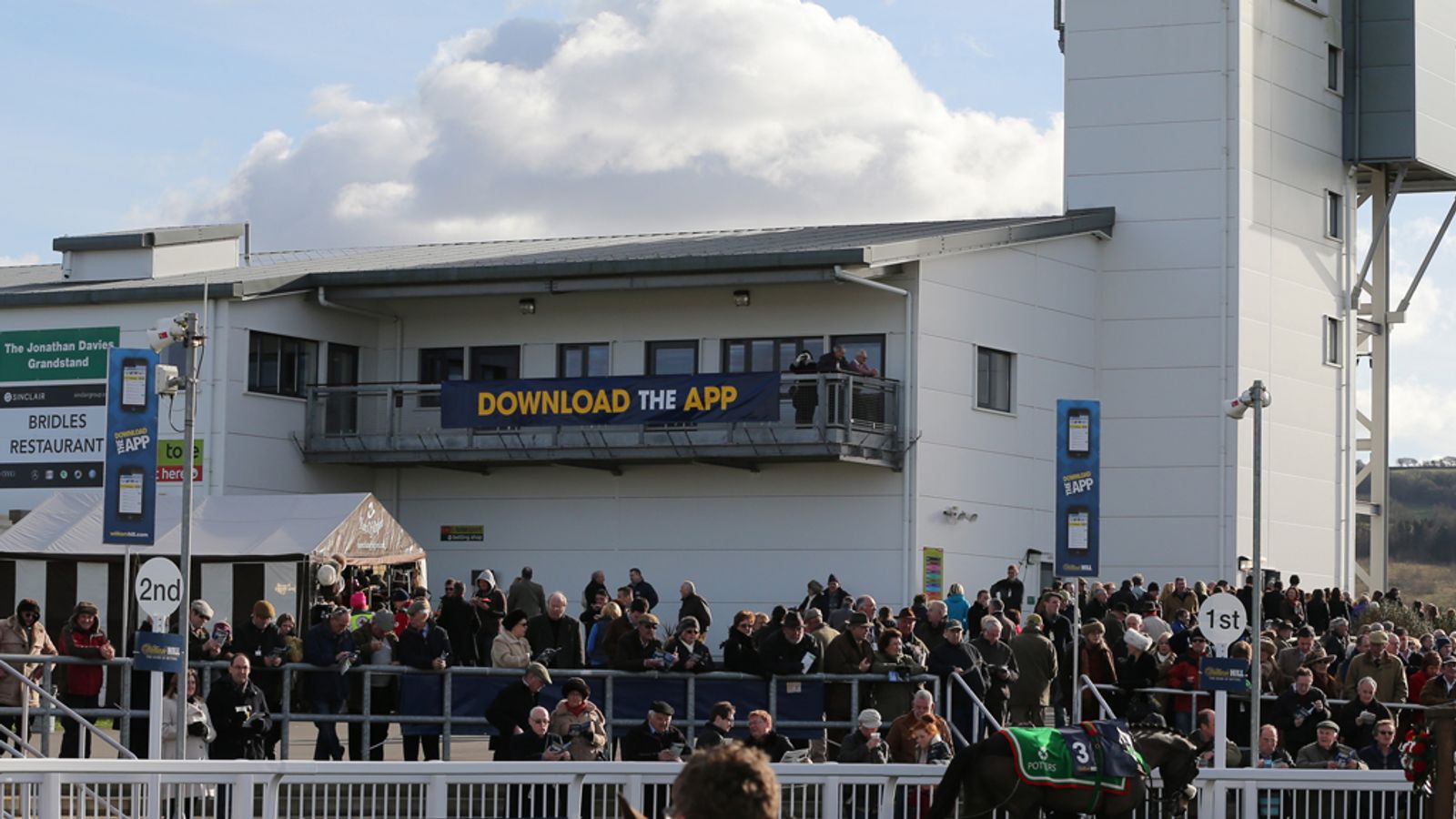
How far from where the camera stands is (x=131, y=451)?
1764cm

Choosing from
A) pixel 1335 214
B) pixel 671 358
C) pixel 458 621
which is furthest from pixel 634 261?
pixel 1335 214

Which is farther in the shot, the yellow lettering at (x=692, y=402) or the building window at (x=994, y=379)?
the building window at (x=994, y=379)

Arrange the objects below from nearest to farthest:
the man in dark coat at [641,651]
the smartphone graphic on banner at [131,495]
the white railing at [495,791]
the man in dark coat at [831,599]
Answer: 1. the white railing at [495,791]
2. the smartphone graphic on banner at [131,495]
3. the man in dark coat at [641,651]
4. the man in dark coat at [831,599]

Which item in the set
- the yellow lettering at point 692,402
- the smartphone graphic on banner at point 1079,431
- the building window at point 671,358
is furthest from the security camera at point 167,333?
the building window at point 671,358

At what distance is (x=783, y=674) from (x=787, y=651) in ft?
0.67

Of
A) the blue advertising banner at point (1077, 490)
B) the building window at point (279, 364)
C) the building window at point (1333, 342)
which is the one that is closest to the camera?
the blue advertising banner at point (1077, 490)

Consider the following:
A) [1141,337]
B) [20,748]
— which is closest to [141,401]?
[20,748]

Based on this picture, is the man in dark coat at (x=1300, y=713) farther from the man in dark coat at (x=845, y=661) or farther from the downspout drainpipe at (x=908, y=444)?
the downspout drainpipe at (x=908, y=444)

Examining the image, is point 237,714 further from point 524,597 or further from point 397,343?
point 397,343

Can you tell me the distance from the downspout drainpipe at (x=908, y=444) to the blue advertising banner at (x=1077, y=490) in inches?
476

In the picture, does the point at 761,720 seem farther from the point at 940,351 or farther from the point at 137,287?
the point at 137,287

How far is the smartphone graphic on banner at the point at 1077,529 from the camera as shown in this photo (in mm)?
20844

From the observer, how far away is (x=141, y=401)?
58.4 ft

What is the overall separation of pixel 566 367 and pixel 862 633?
16494 millimetres
